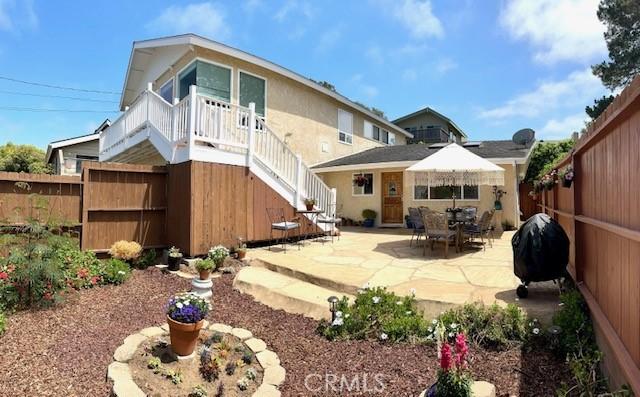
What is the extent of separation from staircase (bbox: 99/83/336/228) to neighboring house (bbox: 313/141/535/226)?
403cm

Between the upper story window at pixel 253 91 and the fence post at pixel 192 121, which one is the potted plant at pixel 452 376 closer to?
the fence post at pixel 192 121

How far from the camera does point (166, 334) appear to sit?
3.87 m

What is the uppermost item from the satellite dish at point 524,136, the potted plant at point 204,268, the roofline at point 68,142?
the roofline at point 68,142

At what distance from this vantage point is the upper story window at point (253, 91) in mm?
11648

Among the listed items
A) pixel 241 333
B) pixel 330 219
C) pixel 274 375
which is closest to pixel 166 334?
pixel 241 333

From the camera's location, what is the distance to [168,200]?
303 inches

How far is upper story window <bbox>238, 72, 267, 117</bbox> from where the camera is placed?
11648 mm

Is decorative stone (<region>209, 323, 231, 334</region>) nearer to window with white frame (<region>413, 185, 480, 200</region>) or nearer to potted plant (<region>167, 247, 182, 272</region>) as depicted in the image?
potted plant (<region>167, 247, 182, 272</region>)

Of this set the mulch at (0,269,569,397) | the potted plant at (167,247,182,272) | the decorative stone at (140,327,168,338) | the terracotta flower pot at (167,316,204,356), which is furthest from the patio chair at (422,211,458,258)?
the decorative stone at (140,327,168,338)

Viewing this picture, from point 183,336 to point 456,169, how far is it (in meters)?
6.63

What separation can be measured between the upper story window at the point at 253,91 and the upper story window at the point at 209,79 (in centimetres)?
51

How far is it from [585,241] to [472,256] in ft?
11.5

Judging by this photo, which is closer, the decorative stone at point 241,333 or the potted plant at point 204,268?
the decorative stone at point 241,333

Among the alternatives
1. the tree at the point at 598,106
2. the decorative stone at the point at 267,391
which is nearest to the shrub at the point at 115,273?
the decorative stone at the point at 267,391
